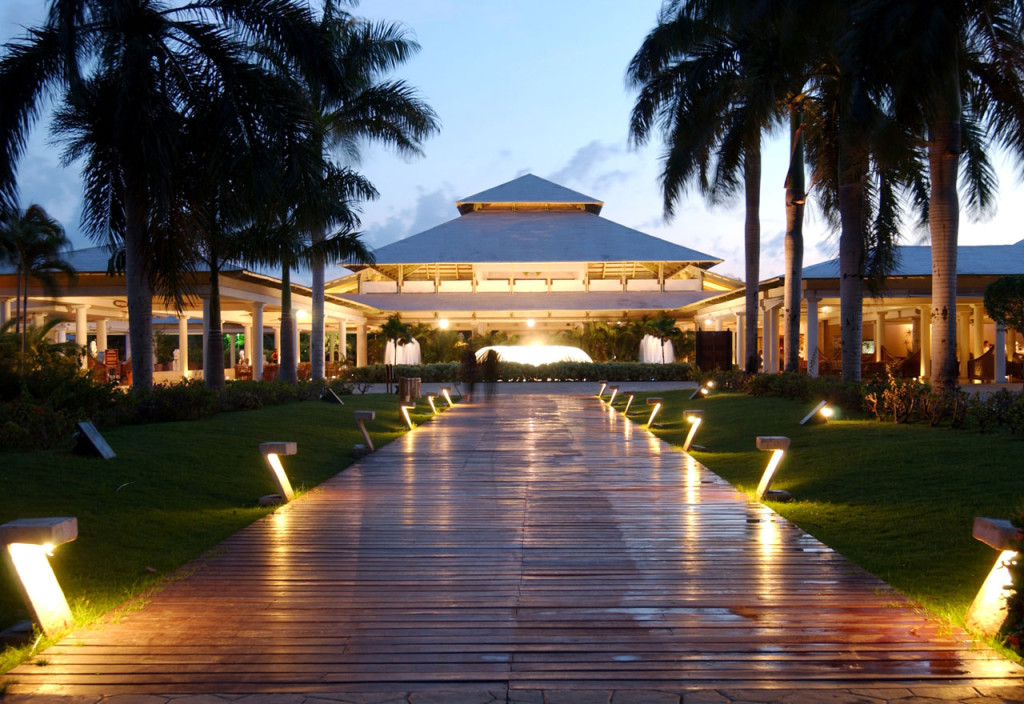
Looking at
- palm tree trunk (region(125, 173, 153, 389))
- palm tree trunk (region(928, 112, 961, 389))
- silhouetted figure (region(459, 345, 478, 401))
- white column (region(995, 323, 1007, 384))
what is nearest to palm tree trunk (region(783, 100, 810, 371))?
palm tree trunk (region(928, 112, 961, 389))

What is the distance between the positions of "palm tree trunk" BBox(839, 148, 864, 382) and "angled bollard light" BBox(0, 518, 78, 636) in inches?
551

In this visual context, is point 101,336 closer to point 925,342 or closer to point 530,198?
point 530,198

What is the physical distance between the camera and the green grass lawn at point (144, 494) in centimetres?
563

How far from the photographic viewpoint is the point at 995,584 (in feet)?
14.2

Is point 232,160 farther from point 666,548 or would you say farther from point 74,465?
point 666,548

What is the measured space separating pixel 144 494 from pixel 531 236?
3385 centimetres

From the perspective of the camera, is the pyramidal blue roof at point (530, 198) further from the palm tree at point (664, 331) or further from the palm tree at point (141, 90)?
the palm tree at point (141, 90)

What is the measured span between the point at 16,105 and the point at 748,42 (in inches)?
521

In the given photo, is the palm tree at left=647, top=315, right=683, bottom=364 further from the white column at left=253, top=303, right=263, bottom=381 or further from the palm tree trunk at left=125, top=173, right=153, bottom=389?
the palm tree trunk at left=125, top=173, right=153, bottom=389

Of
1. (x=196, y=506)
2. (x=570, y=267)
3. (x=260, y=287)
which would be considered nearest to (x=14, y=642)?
(x=196, y=506)

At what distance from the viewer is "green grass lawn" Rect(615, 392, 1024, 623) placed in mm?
5820

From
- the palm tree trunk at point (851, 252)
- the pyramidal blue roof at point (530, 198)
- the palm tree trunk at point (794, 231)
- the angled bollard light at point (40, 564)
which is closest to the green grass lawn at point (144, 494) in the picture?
the angled bollard light at point (40, 564)

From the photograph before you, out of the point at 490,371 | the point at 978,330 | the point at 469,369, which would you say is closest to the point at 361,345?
the point at 490,371

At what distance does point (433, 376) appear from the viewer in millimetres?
32438
